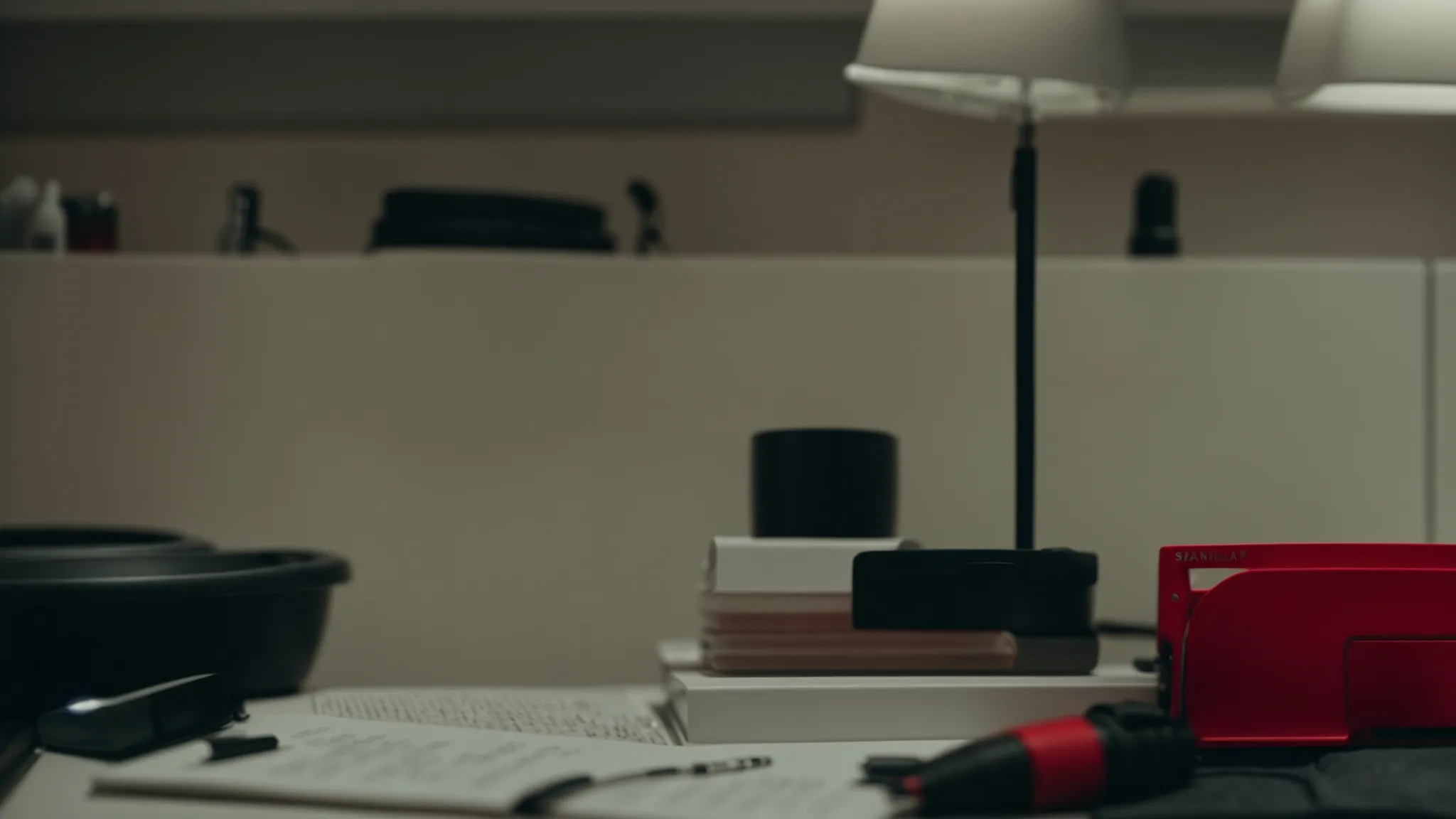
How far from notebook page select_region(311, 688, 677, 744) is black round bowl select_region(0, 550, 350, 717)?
0.06m

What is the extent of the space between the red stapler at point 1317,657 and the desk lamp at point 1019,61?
177 mm

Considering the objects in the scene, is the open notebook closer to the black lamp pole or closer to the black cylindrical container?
the black cylindrical container

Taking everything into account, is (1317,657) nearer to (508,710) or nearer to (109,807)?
(508,710)

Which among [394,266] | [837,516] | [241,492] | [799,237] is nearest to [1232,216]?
[799,237]

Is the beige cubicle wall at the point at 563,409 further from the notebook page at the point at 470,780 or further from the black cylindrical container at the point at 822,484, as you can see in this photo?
the notebook page at the point at 470,780

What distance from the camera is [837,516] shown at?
0.75 m

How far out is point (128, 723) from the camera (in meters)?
0.57

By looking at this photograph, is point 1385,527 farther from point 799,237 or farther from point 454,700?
point 454,700

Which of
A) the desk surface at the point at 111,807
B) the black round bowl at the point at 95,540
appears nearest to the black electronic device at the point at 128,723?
the desk surface at the point at 111,807

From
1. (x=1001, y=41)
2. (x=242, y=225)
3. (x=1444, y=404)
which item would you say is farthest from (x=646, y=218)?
(x=1444, y=404)

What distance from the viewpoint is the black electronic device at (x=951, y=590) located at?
0.66 m

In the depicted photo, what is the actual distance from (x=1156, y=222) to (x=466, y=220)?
566mm

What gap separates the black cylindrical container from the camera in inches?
29.6

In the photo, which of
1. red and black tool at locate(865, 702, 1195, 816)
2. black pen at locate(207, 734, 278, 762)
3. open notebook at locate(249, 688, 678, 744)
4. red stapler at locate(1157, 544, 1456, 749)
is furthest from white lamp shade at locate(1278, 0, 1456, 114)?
black pen at locate(207, 734, 278, 762)
